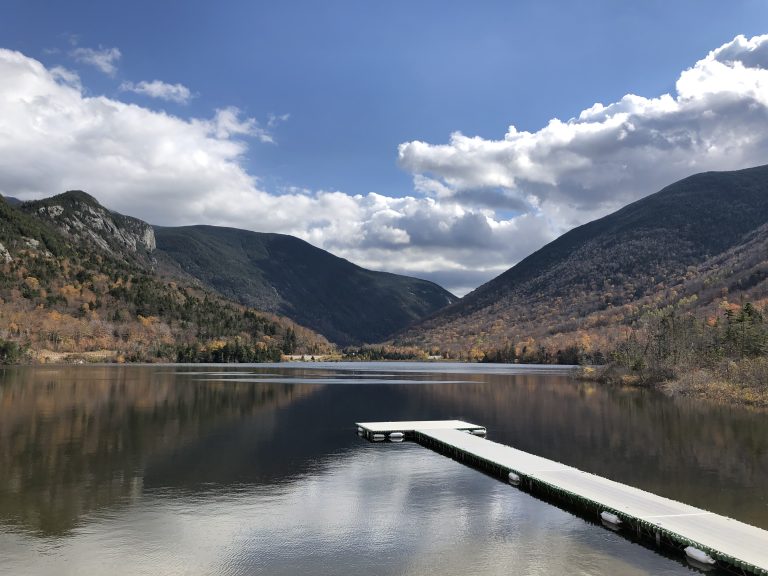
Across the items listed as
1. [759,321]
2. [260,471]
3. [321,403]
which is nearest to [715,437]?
[260,471]

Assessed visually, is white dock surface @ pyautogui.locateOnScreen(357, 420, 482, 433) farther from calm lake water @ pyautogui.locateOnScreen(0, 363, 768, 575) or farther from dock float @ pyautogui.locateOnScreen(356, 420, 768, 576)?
dock float @ pyautogui.locateOnScreen(356, 420, 768, 576)

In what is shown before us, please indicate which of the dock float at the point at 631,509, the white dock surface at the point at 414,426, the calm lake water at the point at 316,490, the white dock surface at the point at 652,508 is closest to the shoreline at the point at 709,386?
the calm lake water at the point at 316,490

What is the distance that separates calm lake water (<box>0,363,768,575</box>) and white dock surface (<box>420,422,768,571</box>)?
180 cm

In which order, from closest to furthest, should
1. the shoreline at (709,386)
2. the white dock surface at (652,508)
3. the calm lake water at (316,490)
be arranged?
1. the calm lake water at (316,490)
2. the white dock surface at (652,508)
3. the shoreline at (709,386)

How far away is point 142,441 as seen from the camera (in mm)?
50281

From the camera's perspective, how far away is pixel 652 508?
30.0m

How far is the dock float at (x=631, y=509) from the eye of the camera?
24047mm

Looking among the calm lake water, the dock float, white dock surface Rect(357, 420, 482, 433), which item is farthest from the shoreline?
the dock float

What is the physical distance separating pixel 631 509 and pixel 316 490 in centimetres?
1670

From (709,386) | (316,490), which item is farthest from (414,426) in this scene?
(709,386)

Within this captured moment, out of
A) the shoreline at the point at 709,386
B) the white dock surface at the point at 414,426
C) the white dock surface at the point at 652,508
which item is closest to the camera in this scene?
the white dock surface at the point at 652,508

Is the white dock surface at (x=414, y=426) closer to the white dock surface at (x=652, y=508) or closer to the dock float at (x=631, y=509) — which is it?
the dock float at (x=631, y=509)

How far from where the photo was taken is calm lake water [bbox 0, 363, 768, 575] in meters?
24.3

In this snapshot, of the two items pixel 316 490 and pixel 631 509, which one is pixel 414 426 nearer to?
pixel 316 490
